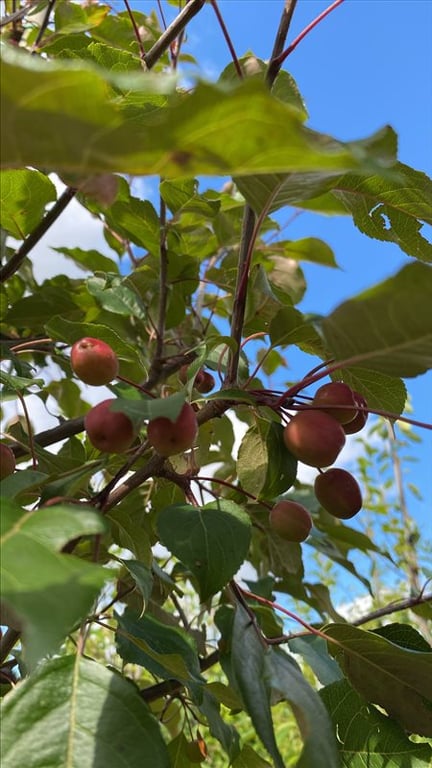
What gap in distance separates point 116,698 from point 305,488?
1100mm

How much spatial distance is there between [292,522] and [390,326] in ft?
0.95

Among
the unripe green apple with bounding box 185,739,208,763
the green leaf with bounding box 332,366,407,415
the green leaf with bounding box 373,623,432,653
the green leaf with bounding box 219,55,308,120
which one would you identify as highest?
the green leaf with bounding box 219,55,308,120

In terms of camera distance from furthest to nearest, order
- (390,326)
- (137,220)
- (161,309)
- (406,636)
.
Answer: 1. (137,220)
2. (161,309)
3. (406,636)
4. (390,326)

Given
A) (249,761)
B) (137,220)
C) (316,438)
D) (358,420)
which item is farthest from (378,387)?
(137,220)

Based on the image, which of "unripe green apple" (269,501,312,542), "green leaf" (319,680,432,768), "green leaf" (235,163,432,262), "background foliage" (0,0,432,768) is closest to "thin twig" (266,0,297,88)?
"background foliage" (0,0,432,768)

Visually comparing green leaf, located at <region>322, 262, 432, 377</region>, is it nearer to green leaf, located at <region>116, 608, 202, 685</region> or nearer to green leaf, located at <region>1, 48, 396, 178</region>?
green leaf, located at <region>1, 48, 396, 178</region>

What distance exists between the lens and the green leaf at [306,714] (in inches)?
22.0

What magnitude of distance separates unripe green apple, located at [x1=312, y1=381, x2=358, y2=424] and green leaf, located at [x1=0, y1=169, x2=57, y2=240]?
0.54 meters

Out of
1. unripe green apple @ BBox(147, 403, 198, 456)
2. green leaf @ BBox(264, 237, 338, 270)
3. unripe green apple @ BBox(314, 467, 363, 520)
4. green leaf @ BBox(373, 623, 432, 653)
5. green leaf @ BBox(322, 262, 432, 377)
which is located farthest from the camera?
green leaf @ BBox(264, 237, 338, 270)

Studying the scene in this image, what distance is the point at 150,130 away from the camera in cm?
38

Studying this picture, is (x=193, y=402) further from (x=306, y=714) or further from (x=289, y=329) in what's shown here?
(x=306, y=714)

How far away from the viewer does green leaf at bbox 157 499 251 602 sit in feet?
2.06

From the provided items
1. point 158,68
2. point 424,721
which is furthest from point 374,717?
point 158,68

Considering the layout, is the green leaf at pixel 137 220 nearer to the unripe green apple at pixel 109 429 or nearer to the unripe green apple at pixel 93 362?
the unripe green apple at pixel 93 362
